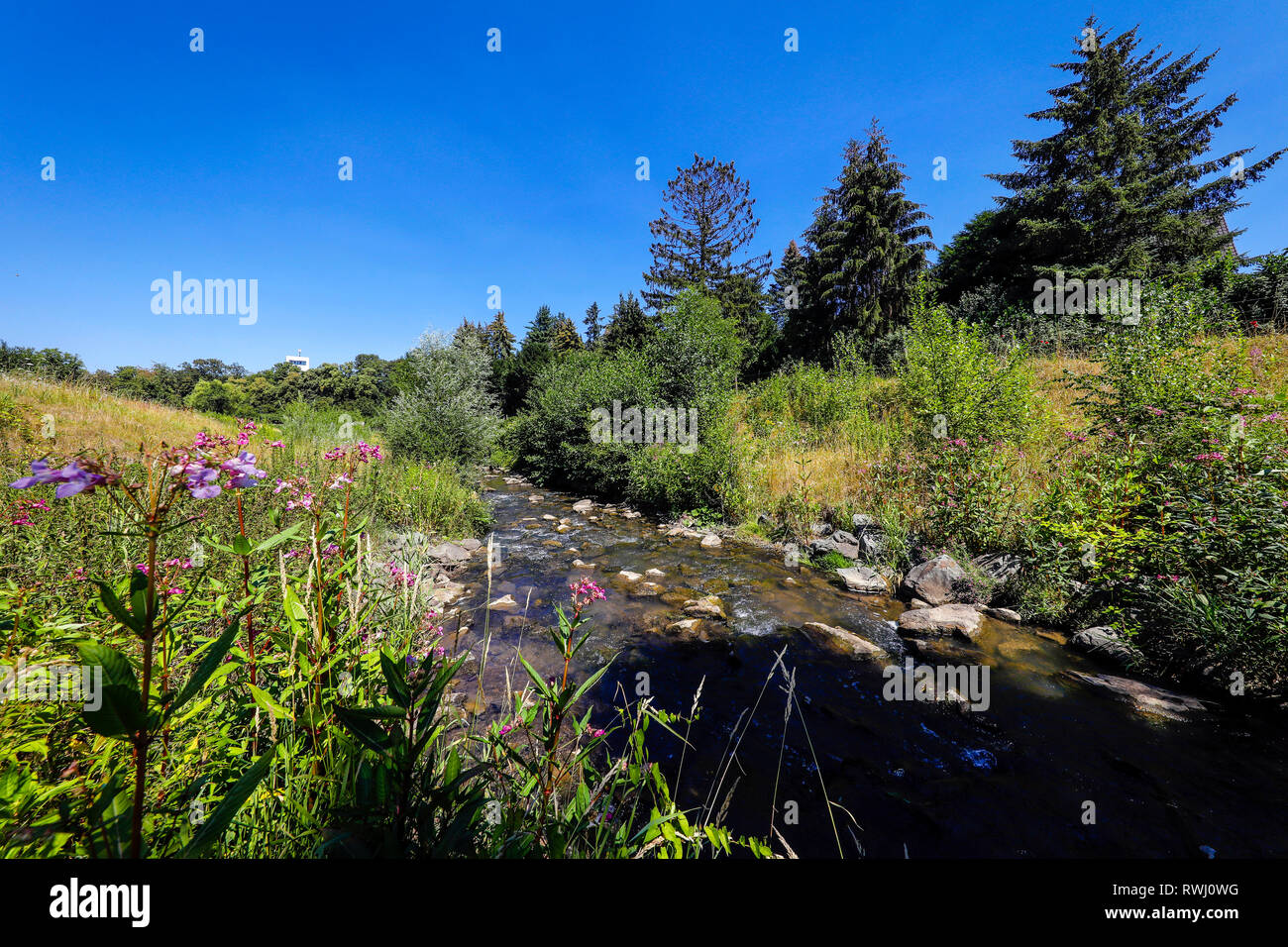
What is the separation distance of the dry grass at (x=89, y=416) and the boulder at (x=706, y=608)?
32.8 feet

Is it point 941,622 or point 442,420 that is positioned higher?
point 442,420

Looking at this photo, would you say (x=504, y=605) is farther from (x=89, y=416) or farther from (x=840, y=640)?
(x=89, y=416)

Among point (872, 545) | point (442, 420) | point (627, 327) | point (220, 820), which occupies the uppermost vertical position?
point (627, 327)

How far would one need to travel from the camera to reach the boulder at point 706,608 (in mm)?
5402

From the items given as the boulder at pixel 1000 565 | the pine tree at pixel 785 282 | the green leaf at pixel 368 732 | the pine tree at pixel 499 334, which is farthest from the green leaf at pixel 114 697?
the pine tree at pixel 499 334

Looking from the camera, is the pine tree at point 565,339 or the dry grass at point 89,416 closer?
the dry grass at point 89,416

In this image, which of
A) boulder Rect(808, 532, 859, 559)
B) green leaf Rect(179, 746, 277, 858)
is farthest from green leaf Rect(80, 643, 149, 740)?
boulder Rect(808, 532, 859, 559)

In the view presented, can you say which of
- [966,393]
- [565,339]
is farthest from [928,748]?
[565,339]

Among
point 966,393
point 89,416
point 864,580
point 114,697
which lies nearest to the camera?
point 114,697

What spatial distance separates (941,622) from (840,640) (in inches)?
47.5

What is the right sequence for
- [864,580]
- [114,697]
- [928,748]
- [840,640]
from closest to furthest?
[114,697]
[928,748]
[840,640]
[864,580]

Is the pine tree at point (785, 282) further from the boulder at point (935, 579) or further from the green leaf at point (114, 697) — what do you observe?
the green leaf at point (114, 697)

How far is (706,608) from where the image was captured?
555cm

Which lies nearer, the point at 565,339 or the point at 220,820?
the point at 220,820
